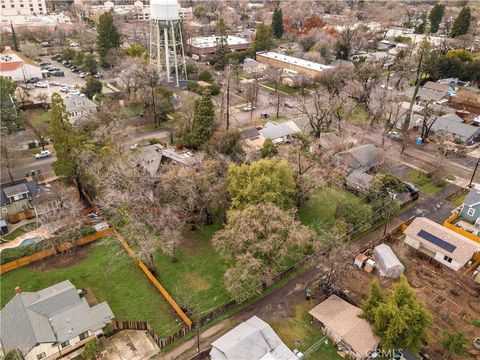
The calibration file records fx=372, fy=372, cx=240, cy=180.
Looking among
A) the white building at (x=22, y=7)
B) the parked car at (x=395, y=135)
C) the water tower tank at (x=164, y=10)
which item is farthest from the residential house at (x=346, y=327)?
the white building at (x=22, y=7)

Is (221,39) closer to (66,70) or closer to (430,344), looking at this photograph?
(66,70)

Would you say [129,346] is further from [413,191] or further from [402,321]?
[413,191]

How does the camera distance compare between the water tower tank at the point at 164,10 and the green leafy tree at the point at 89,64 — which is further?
the green leafy tree at the point at 89,64

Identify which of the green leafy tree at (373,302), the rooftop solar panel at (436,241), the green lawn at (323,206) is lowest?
the green lawn at (323,206)

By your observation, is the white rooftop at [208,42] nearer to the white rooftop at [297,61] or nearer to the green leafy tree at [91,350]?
the white rooftop at [297,61]

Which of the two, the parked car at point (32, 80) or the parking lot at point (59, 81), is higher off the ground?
the parked car at point (32, 80)

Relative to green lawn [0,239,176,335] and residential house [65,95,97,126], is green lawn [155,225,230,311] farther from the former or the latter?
residential house [65,95,97,126]

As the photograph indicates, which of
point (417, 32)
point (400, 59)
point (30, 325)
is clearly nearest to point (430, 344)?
point (30, 325)
